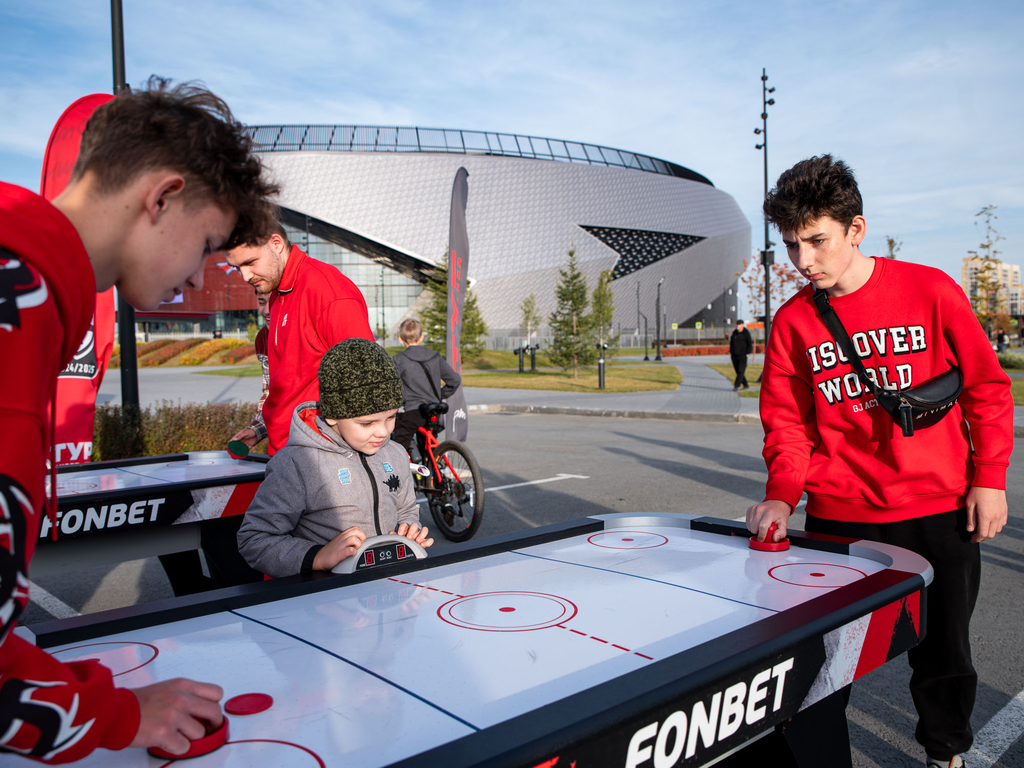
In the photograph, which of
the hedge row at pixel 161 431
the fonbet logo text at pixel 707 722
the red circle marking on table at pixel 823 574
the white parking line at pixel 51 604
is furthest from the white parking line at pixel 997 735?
the hedge row at pixel 161 431

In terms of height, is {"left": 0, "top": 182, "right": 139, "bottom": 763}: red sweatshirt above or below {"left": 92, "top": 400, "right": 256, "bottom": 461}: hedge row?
above

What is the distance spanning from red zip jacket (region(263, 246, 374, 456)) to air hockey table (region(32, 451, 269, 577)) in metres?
0.45

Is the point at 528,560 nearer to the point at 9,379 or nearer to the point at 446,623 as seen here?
the point at 446,623

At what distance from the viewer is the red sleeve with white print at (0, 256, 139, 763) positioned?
0.77 m

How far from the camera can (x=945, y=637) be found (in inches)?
89.2

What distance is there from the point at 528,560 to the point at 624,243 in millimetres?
70038

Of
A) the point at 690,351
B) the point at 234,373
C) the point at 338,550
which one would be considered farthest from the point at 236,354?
the point at 338,550

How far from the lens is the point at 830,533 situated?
2555 millimetres

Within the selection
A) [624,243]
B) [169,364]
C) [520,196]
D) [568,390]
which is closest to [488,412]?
[568,390]

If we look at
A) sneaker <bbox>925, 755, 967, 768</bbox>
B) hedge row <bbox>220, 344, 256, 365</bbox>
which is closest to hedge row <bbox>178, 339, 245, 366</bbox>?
hedge row <bbox>220, 344, 256, 365</bbox>

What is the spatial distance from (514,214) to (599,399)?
1860 inches

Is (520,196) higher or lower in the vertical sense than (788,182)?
higher

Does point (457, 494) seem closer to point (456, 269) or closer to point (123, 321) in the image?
point (456, 269)

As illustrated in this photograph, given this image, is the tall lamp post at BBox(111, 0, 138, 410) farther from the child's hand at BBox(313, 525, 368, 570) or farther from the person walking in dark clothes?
the person walking in dark clothes
